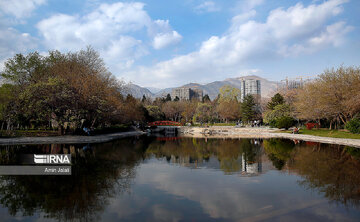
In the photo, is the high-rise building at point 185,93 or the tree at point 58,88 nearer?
the tree at point 58,88

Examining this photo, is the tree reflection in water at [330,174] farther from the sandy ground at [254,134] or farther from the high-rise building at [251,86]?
the high-rise building at [251,86]

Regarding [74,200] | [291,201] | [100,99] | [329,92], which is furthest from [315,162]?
[100,99]

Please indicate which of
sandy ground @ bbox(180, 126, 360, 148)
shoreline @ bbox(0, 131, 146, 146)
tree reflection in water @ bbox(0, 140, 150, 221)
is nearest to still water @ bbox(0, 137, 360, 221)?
tree reflection in water @ bbox(0, 140, 150, 221)

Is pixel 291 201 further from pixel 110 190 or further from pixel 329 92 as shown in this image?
pixel 329 92

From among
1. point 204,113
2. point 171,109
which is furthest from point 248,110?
point 171,109

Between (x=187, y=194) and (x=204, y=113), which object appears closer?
(x=187, y=194)

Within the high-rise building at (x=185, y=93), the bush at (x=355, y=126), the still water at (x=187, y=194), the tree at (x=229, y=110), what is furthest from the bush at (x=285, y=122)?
the high-rise building at (x=185, y=93)

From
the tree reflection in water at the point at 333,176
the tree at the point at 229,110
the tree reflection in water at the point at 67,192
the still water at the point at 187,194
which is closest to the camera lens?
the still water at the point at 187,194

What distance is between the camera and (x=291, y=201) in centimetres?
686

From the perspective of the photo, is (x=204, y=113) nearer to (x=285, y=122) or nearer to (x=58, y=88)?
(x=285, y=122)

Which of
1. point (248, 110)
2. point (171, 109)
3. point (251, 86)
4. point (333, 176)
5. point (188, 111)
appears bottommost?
point (333, 176)

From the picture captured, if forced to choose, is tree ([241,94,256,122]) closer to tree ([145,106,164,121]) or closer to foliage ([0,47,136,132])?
tree ([145,106,164,121])

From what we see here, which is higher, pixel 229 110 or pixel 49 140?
pixel 229 110

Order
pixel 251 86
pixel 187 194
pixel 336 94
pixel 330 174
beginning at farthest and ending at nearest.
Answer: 1. pixel 251 86
2. pixel 336 94
3. pixel 330 174
4. pixel 187 194
